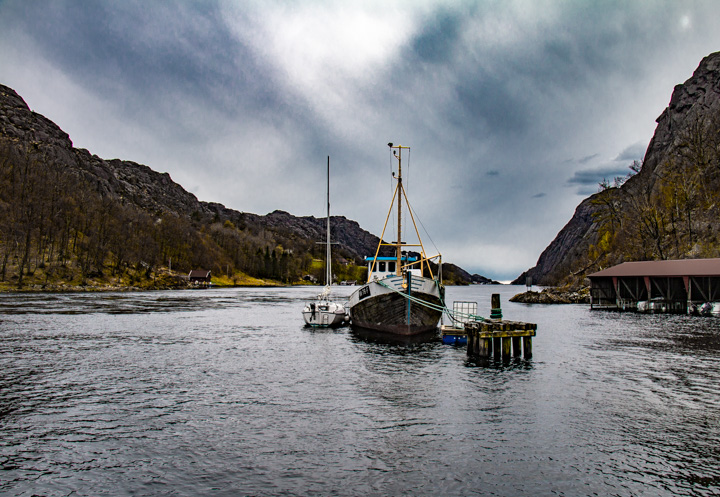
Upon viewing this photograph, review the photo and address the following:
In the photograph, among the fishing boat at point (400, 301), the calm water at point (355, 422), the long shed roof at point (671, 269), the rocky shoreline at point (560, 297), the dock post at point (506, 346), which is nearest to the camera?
the calm water at point (355, 422)

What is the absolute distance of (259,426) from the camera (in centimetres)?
1435

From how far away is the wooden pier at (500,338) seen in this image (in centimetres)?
2588

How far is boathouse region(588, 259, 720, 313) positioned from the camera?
59781 millimetres

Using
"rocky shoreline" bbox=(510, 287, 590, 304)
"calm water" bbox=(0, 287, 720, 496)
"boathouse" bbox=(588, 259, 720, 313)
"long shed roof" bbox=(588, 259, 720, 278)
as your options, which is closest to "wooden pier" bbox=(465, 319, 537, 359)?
"calm water" bbox=(0, 287, 720, 496)

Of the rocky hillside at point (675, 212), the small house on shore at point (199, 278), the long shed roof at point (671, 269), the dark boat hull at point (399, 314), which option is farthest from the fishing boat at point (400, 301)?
the small house on shore at point (199, 278)

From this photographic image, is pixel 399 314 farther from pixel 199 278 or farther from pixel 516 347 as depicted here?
pixel 199 278

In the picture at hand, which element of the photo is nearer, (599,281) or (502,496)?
(502,496)

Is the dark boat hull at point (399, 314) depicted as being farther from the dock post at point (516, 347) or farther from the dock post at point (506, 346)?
the dock post at point (506, 346)

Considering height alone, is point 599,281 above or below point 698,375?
above

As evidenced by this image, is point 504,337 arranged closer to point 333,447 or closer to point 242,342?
point 333,447

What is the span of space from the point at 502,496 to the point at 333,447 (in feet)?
15.9

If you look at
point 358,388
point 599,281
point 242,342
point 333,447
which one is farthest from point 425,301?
point 599,281

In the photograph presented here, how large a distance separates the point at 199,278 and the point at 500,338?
6480 inches

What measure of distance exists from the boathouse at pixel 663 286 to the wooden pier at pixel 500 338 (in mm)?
45025
